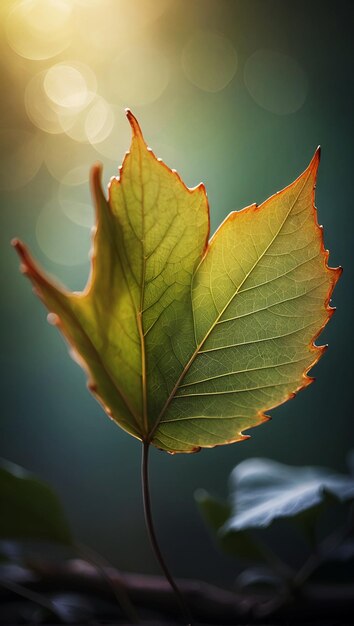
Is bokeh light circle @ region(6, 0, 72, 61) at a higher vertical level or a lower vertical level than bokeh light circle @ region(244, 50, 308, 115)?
higher

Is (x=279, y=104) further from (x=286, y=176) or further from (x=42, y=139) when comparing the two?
(x=42, y=139)

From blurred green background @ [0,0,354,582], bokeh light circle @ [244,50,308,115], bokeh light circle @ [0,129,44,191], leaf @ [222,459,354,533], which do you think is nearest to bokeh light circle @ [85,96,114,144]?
blurred green background @ [0,0,354,582]

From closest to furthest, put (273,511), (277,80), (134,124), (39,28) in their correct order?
(134,124) → (273,511) → (39,28) → (277,80)

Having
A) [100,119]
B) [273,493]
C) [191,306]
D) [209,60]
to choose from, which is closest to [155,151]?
[100,119]

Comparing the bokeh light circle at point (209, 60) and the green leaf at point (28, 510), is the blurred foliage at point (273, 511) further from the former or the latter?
the bokeh light circle at point (209, 60)

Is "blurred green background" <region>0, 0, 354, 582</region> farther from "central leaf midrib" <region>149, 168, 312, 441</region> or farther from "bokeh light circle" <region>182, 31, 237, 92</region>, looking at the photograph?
"central leaf midrib" <region>149, 168, 312, 441</region>

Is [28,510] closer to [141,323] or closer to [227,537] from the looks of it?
[227,537]

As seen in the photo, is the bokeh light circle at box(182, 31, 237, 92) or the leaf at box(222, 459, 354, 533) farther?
the bokeh light circle at box(182, 31, 237, 92)
